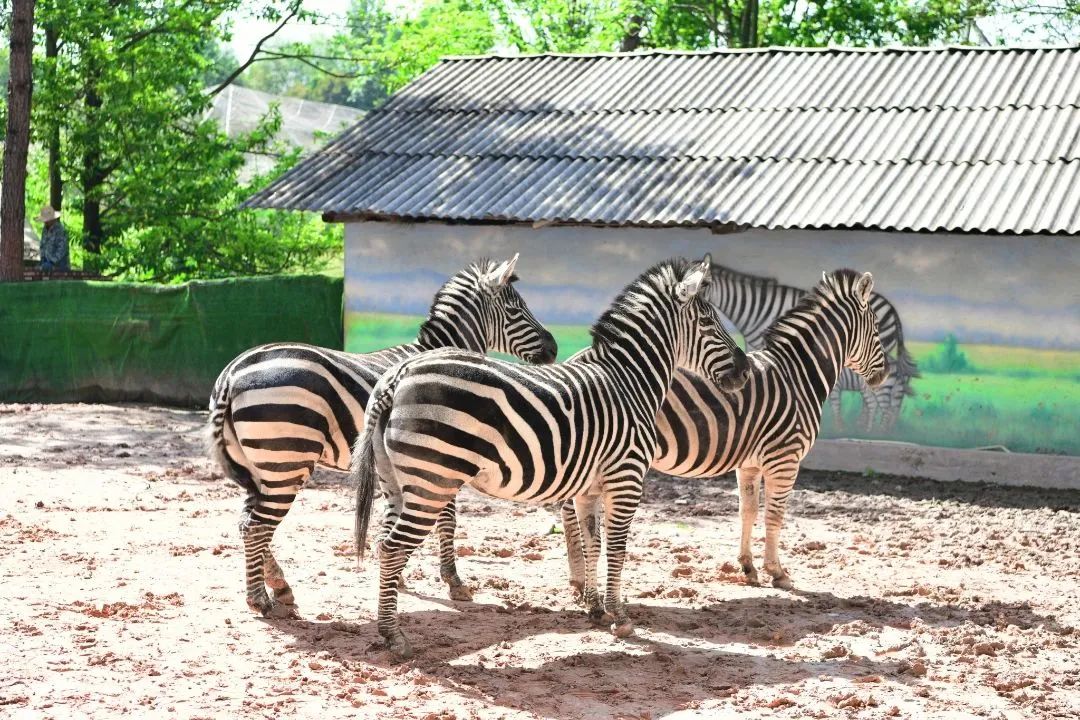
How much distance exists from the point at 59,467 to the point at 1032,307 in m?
8.43

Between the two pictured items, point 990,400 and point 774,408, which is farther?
point 990,400

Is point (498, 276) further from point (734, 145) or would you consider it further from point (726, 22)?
point (726, 22)

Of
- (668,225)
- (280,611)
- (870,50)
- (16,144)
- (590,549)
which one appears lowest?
(280,611)

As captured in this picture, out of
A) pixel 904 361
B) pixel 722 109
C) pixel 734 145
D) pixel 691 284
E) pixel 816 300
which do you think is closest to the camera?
pixel 691 284

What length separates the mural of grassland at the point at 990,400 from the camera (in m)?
10.6

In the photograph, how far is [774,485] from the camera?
7508 mm

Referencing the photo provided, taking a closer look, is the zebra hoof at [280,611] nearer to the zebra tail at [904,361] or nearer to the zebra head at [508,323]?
the zebra head at [508,323]

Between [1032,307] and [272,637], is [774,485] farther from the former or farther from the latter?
[1032,307]

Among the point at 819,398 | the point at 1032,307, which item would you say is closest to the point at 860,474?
the point at 1032,307

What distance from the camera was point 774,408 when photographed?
295 inches

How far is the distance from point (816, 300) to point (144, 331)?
32.3ft

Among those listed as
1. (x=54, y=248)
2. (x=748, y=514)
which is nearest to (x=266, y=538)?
(x=748, y=514)

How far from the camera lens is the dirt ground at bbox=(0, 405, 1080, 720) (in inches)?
208

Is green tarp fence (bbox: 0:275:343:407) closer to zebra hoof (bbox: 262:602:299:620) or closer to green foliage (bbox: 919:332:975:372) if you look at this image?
green foliage (bbox: 919:332:975:372)
